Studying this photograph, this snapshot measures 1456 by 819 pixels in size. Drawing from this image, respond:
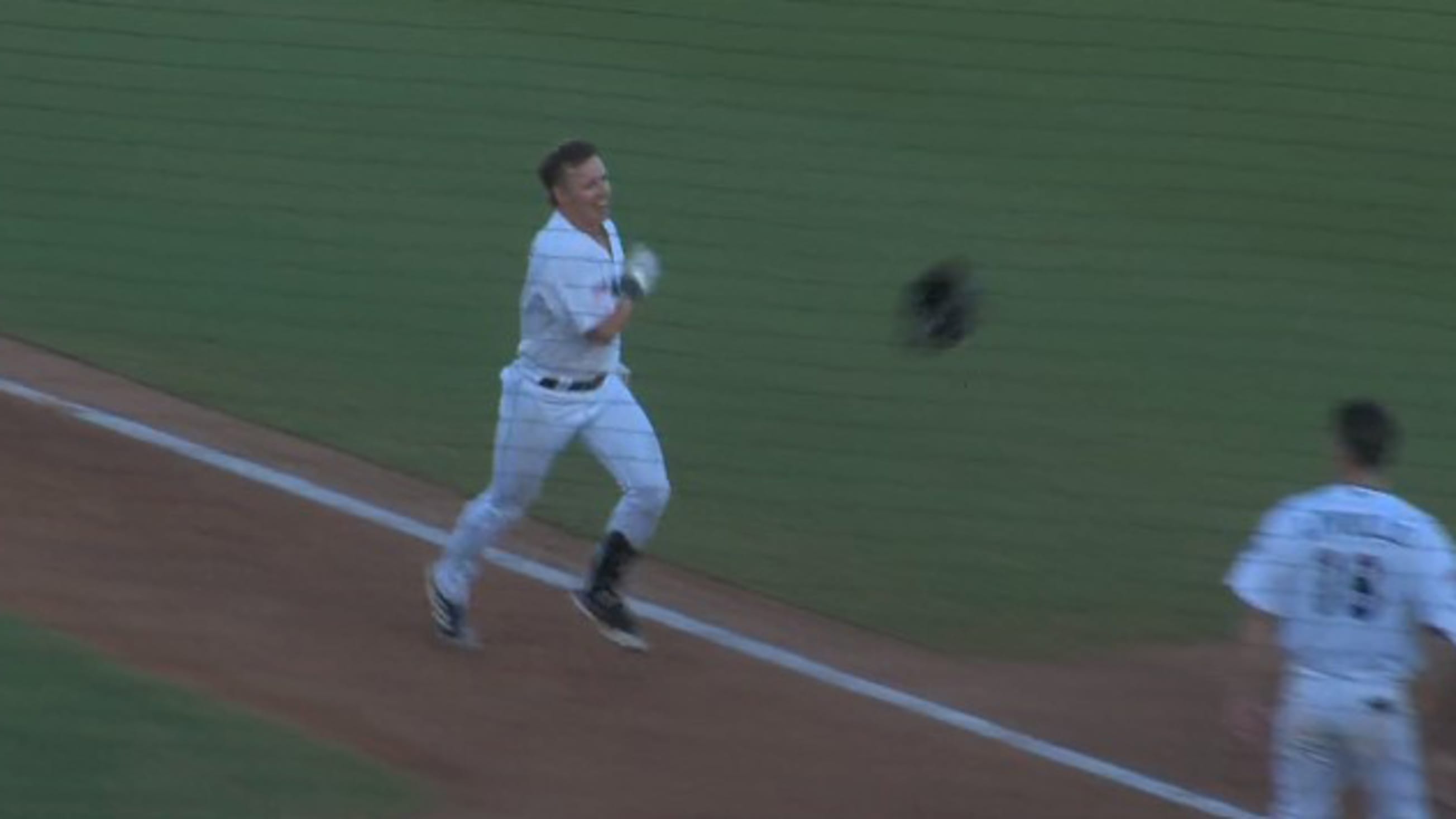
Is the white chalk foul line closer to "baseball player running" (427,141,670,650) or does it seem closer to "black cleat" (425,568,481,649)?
"baseball player running" (427,141,670,650)

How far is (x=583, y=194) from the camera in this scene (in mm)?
7895

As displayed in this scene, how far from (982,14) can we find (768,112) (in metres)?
1.65

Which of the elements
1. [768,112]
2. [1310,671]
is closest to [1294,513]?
[1310,671]

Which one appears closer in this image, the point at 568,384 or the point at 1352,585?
the point at 1352,585

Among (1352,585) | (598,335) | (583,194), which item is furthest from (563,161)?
(1352,585)

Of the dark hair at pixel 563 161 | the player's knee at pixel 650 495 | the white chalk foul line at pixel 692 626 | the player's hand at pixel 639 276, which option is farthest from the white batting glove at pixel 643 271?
the white chalk foul line at pixel 692 626

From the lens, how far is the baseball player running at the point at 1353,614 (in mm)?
6180

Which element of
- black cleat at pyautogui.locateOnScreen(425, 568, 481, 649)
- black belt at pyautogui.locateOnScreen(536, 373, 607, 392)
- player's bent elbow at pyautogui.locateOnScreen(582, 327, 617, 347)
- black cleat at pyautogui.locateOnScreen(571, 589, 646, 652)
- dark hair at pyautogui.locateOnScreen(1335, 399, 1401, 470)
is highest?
dark hair at pyautogui.locateOnScreen(1335, 399, 1401, 470)

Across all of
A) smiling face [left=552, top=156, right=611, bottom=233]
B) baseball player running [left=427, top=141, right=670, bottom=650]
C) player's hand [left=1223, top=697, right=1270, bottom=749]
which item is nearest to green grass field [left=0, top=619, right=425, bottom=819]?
baseball player running [left=427, top=141, right=670, bottom=650]

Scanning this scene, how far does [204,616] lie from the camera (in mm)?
8078

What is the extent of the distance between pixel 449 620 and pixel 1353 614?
10.1 ft

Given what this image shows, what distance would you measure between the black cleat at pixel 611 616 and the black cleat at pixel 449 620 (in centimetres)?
37

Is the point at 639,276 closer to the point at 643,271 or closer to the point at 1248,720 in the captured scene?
the point at 643,271

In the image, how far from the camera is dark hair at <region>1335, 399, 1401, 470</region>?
20.4ft
